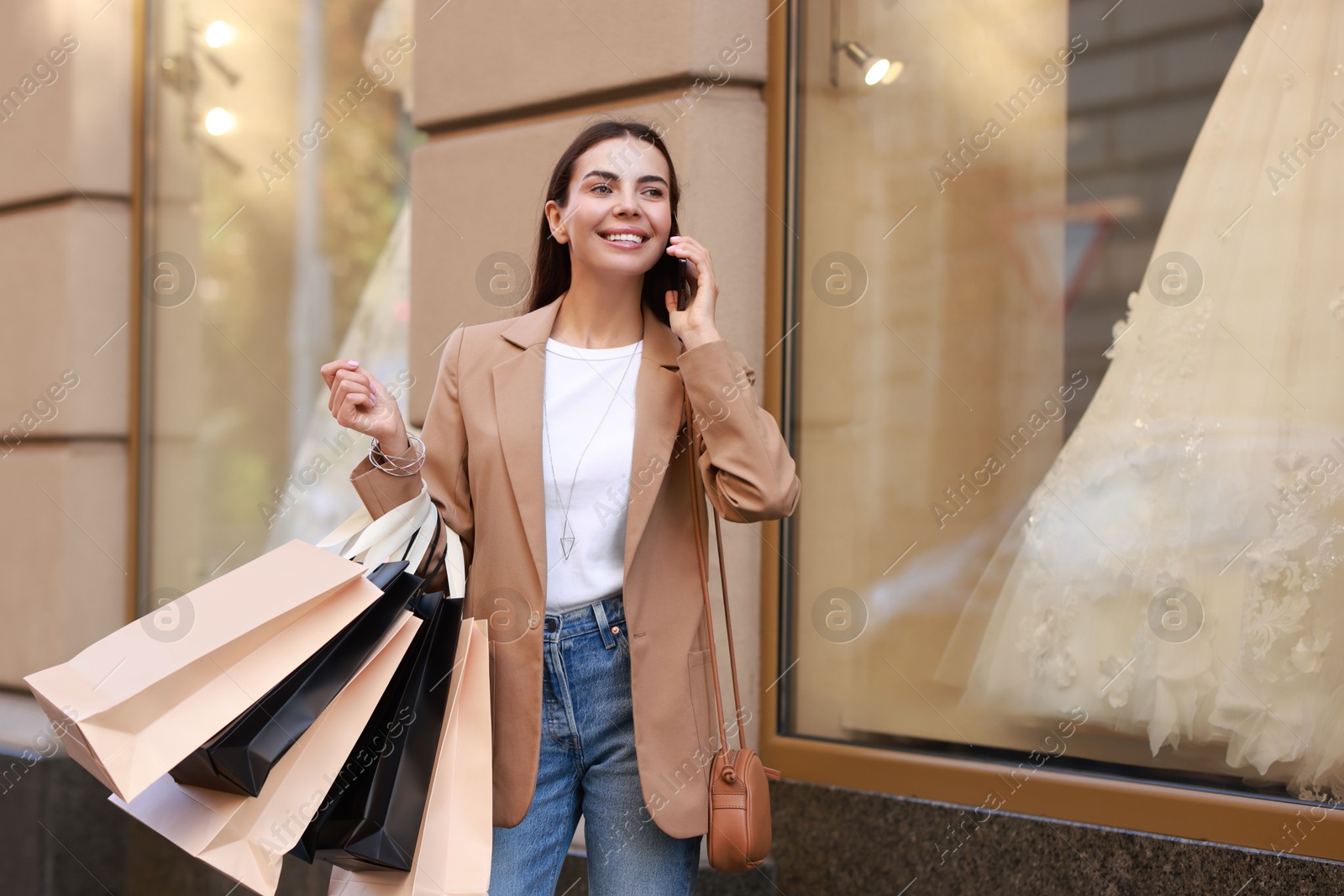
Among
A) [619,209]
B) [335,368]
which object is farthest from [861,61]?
[335,368]

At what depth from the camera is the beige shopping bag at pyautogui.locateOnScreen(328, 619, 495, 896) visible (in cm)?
168

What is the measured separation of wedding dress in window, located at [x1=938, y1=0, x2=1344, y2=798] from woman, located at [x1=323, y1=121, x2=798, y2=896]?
1467mm

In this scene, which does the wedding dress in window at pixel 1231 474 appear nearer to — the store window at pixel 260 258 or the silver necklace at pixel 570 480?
the silver necklace at pixel 570 480

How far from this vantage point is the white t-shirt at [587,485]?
6.27 ft

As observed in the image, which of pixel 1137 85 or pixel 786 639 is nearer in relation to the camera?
pixel 1137 85

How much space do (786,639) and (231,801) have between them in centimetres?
221

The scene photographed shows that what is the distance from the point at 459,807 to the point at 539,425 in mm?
672

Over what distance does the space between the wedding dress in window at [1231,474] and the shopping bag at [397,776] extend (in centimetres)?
195

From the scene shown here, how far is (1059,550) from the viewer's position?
10.0 ft

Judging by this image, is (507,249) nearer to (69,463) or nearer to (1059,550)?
(1059,550)

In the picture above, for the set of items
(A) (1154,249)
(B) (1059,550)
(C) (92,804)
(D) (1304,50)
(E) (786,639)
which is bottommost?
(C) (92,804)

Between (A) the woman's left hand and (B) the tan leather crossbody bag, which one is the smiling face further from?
(B) the tan leather crossbody bag

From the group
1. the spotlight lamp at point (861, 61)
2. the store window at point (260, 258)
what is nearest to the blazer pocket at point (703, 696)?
the spotlight lamp at point (861, 61)

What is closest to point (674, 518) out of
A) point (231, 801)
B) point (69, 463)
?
point (231, 801)
